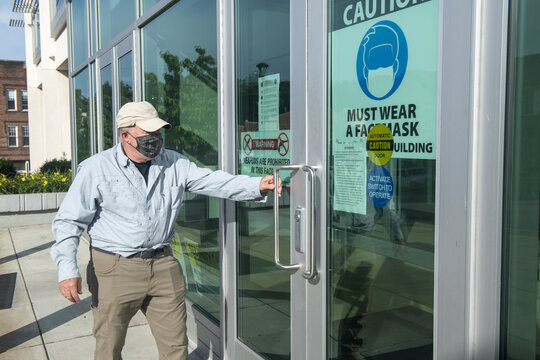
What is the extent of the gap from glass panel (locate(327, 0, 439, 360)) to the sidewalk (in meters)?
2.47

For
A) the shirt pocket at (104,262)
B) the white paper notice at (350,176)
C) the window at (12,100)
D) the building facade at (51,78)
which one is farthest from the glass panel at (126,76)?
the window at (12,100)

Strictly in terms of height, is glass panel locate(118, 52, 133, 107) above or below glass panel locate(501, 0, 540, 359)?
above

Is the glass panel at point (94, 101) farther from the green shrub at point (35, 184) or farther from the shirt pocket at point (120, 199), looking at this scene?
the shirt pocket at point (120, 199)

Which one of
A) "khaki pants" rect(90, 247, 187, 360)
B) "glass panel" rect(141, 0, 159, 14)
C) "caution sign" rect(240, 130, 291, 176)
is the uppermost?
"glass panel" rect(141, 0, 159, 14)

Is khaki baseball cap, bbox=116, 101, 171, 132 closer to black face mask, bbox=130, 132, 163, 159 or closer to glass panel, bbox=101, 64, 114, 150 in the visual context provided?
black face mask, bbox=130, 132, 163, 159

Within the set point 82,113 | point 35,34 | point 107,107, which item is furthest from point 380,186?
point 35,34

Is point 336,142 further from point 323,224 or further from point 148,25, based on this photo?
point 148,25

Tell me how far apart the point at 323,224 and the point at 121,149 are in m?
1.38

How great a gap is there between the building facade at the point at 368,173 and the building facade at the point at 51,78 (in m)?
11.2

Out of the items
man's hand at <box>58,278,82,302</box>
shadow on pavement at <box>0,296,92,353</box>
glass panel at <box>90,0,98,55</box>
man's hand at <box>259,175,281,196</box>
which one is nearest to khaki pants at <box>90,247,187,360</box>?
man's hand at <box>58,278,82,302</box>

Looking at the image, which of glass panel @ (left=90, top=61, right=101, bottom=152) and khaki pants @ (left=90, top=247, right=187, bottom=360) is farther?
glass panel @ (left=90, top=61, right=101, bottom=152)

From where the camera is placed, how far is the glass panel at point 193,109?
14.0 ft

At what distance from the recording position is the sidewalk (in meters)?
4.57

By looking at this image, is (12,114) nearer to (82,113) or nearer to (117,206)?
(82,113)
